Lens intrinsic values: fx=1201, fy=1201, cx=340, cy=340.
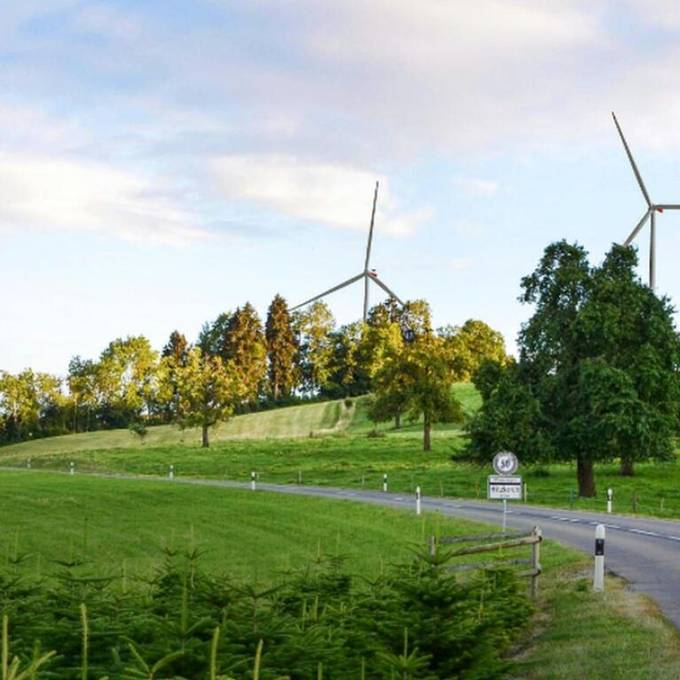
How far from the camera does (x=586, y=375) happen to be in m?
55.8

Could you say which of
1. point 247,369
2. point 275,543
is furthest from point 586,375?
point 247,369

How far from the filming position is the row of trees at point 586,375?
55.1 metres

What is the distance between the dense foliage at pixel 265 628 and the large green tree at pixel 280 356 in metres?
168

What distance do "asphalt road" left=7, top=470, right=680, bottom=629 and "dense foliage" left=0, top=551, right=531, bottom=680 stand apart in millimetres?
4663

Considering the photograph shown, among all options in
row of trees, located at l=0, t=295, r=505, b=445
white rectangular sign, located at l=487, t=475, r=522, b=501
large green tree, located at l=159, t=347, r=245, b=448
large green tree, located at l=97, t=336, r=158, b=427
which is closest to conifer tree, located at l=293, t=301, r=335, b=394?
row of trees, located at l=0, t=295, r=505, b=445

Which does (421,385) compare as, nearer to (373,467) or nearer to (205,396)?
(373,467)

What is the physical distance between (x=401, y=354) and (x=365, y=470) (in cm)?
2037

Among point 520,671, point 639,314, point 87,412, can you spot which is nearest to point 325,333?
point 87,412

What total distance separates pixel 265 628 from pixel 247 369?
162972 millimetres

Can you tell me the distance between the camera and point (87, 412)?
167 metres

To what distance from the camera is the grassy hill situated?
123125 mm

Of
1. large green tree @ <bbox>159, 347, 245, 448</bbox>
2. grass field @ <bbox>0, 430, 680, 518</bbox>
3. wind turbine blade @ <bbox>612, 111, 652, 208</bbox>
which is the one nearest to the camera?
grass field @ <bbox>0, 430, 680, 518</bbox>

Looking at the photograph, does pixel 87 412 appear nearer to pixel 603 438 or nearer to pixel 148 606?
pixel 603 438

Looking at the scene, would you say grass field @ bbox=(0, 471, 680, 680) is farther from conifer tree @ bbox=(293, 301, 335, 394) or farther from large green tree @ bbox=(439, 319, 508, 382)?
conifer tree @ bbox=(293, 301, 335, 394)
